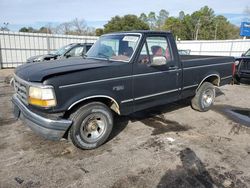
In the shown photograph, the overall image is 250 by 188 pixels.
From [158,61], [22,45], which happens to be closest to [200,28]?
[22,45]

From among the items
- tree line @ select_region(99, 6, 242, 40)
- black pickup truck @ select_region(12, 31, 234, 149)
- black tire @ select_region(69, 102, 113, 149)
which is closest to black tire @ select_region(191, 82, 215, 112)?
black pickup truck @ select_region(12, 31, 234, 149)

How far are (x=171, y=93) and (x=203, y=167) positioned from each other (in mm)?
2005

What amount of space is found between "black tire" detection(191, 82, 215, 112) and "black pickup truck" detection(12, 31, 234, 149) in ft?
1.52

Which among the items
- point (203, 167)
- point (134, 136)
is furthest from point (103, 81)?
point (203, 167)

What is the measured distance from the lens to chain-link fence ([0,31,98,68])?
16.4 metres

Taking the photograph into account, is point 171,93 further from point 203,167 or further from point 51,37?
point 51,37

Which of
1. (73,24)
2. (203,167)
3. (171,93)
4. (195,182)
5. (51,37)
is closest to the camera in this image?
(195,182)

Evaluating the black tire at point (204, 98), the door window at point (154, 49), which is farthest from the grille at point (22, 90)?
the black tire at point (204, 98)

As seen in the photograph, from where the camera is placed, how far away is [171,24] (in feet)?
193

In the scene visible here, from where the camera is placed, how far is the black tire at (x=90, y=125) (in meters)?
3.54

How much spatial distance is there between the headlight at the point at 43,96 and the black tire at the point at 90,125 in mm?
462

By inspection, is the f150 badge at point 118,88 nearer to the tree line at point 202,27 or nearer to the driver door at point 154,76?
the driver door at point 154,76

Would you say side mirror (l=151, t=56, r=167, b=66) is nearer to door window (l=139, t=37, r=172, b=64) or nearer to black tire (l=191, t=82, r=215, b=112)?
door window (l=139, t=37, r=172, b=64)

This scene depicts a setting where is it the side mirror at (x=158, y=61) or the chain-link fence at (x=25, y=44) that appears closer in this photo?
the side mirror at (x=158, y=61)
